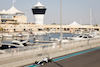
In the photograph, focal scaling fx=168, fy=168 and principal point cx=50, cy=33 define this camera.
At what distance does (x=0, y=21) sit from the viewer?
154750 mm

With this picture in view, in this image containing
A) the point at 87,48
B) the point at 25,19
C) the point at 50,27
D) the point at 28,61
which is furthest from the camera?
the point at 50,27

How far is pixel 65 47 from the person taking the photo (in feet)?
84.3

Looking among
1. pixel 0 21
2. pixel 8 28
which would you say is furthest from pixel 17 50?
pixel 0 21

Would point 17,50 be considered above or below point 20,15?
below

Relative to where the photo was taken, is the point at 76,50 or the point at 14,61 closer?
the point at 14,61

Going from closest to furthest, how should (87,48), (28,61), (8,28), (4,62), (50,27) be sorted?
(4,62) < (28,61) < (87,48) < (8,28) < (50,27)

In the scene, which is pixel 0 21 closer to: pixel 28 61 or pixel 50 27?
pixel 50 27

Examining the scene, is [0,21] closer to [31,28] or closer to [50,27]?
[31,28]

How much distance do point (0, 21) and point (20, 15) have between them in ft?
77.0

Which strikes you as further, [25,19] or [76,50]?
[25,19]

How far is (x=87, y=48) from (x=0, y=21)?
135090 millimetres

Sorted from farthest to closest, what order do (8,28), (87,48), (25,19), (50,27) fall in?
1. (50,27)
2. (25,19)
3. (8,28)
4. (87,48)

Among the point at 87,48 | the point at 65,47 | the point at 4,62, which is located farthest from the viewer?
the point at 87,48

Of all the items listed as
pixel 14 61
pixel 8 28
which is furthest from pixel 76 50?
pixel 8 28
